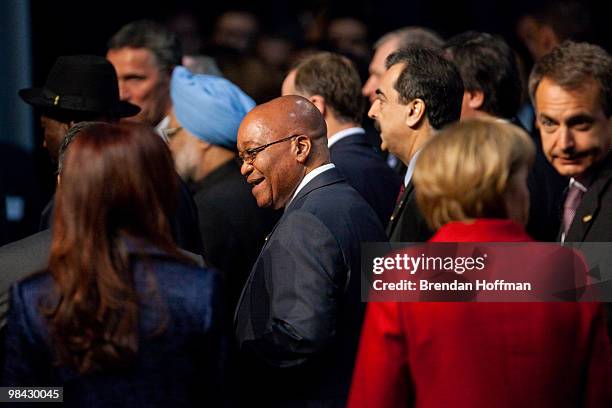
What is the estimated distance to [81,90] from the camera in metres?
4.94

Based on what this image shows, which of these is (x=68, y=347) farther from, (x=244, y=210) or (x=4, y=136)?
(x=4, y=136)

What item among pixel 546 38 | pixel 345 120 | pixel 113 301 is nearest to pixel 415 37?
pixel 546 38

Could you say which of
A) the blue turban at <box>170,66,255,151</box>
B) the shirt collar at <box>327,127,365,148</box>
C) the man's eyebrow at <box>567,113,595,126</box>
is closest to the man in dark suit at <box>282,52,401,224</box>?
the shirt collar at <box>327,127,365,148</box>

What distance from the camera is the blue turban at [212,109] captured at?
5.39 meters

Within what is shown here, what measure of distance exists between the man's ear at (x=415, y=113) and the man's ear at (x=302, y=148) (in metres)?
0.65

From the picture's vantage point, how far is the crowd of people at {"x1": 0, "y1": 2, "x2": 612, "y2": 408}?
2.62m

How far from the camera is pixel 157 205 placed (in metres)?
2.69

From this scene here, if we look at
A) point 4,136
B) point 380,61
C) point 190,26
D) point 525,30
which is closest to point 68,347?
point 380,61

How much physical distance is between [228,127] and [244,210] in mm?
712

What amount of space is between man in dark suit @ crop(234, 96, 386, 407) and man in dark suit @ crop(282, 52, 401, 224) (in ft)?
3.70

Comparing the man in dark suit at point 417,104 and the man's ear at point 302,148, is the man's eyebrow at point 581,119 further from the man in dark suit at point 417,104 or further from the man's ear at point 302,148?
the man's ear at point 302,148

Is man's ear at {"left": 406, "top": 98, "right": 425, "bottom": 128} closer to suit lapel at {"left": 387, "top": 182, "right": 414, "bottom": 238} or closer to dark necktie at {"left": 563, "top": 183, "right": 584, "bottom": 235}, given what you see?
suit lapel at {"left": 387, "top": 182, "right": 414, "bottom": 238}

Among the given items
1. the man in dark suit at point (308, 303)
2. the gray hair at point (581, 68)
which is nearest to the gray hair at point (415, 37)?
the gray hair at point (581, 68)

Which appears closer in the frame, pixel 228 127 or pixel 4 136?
pixel 228 127
